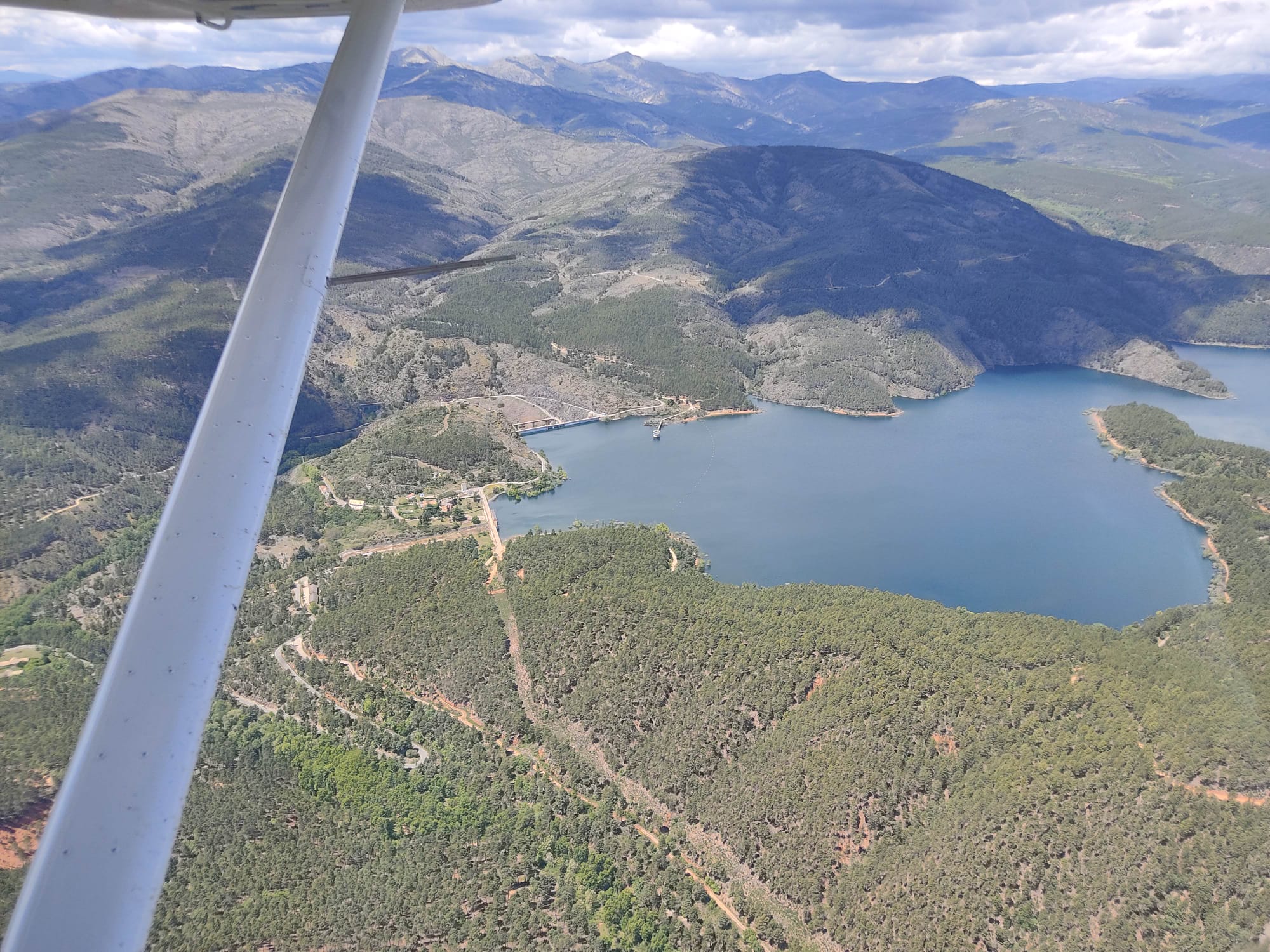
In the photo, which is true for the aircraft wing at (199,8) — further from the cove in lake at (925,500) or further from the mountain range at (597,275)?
the mountain range at (597,275)

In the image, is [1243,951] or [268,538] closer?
[1243,951]

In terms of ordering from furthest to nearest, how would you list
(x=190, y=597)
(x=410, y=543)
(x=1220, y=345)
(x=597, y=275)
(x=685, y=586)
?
1. (x=597, y=275)
2. (x=1220, y=345)
3. (x=410, y=543)
4. (x=685, y=586)
5. (x=190, y=597)

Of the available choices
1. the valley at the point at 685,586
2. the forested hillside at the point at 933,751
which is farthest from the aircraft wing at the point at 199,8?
the forested hillside at the point at 933,751

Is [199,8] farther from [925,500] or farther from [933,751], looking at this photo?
[925,500]

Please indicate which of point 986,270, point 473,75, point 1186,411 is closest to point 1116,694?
point 1186,411

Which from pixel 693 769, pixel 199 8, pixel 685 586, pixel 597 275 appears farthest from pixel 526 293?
pixel 199 8

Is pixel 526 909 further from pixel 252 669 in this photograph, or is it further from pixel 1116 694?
pixel 1116 694

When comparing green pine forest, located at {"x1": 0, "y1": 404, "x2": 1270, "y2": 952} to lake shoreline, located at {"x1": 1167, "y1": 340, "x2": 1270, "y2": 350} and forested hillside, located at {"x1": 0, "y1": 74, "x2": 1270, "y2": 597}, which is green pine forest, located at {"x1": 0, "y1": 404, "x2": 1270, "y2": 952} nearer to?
forested hillside, located at {"x1": 0, "y1": 74, "x2": 1270, "y2": 597}
